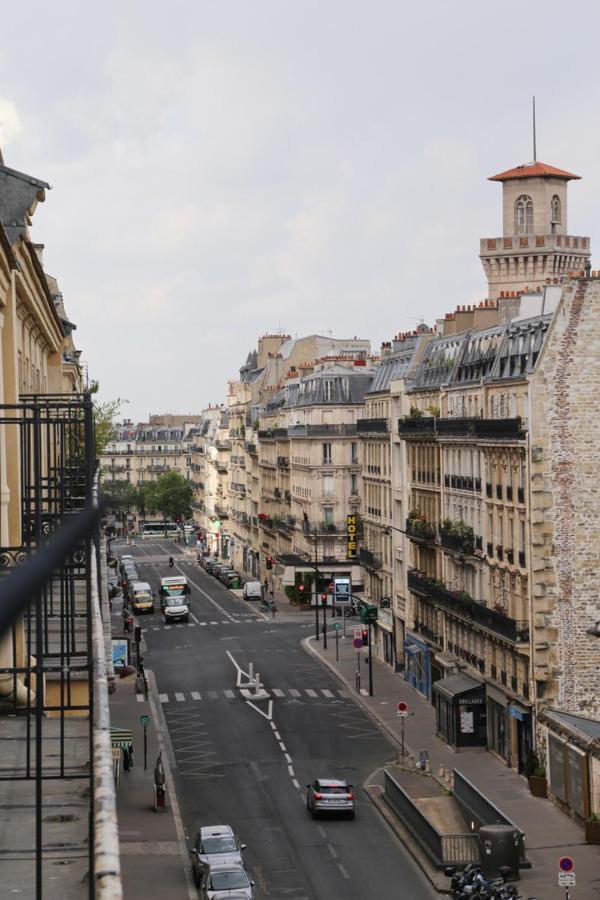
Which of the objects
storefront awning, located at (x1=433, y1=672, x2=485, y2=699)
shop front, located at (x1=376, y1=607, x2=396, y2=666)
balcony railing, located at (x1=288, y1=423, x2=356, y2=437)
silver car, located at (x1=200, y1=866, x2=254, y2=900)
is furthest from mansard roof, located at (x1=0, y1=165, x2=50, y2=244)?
balcony railing, located at (x1=288, y1=423, x2=356, y2=437)

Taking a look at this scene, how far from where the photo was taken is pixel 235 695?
6712cm

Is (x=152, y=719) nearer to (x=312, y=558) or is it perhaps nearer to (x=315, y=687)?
(x=315, y=687)

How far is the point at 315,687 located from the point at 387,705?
6.18 metres

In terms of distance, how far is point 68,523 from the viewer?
4.32 metres

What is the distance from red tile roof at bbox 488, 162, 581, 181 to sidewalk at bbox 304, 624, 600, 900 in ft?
122

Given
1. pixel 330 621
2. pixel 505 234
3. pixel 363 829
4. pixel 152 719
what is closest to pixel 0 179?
pixel 363 829

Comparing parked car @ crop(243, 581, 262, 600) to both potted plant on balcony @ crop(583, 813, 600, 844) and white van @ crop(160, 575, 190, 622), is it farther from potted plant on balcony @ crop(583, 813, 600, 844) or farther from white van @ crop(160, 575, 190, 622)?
potted plant on balcony @ crop(583, 813, 600, 844)

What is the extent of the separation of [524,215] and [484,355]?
44.5 m

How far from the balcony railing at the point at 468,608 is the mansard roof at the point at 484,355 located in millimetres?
8170

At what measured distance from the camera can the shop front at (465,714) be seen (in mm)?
54156

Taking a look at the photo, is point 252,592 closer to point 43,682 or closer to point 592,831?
point 592,831

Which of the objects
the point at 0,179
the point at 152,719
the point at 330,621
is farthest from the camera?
the point at 330,621

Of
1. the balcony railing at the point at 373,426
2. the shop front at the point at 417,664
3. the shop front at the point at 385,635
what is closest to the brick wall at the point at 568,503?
the shop front at the point at 417,664

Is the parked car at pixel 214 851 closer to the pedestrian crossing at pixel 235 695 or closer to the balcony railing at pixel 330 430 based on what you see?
the pedestrian crossing at pixel 235 695
